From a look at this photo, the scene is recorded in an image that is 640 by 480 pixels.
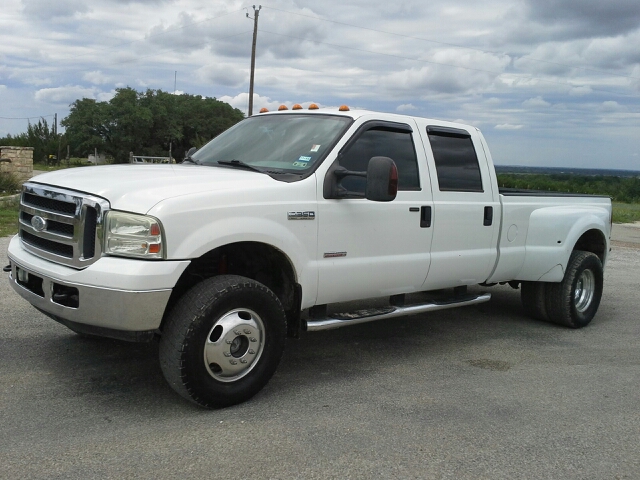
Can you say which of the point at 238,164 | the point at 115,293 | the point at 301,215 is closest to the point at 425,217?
the point at 301,215

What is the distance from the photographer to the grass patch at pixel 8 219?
12.1m

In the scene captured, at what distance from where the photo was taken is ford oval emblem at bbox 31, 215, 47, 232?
448 cm

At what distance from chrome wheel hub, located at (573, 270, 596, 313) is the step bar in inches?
66.0

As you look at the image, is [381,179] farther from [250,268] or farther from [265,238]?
[250,268]

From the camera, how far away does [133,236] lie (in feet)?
13.1

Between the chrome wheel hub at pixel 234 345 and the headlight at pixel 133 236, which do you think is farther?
the chrome wheel hub at pixel 234 345

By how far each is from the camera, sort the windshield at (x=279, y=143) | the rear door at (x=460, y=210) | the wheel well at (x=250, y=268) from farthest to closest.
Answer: the rear door at (x=460, y=210) < the windshield at (x=279, y=143) < the wheel well at (x=250, y=268)

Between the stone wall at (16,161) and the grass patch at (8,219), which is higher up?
the stone wall at (16,161)

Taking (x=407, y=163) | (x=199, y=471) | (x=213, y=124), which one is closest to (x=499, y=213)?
(x=407, y=163)

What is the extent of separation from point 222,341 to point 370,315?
1378 millimetres

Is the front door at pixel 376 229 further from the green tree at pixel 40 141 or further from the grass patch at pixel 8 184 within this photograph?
the green tree at pixel 40 141

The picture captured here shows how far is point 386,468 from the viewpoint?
3627mm

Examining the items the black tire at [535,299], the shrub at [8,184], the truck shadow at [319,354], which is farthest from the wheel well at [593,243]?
the shrub at [8,184]

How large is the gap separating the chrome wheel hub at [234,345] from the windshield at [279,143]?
116 cm
